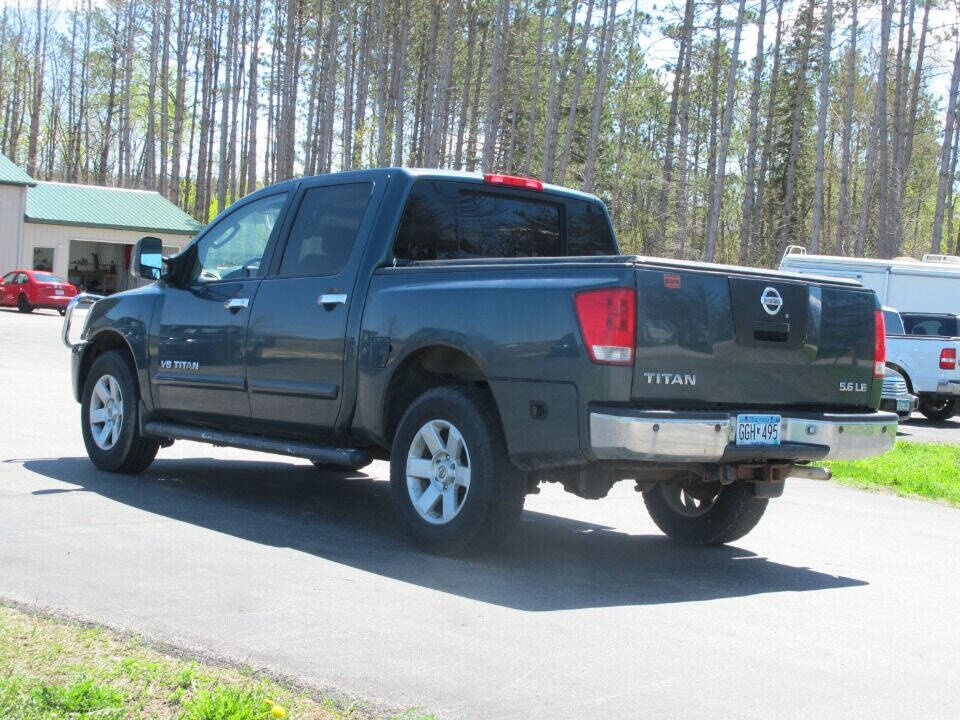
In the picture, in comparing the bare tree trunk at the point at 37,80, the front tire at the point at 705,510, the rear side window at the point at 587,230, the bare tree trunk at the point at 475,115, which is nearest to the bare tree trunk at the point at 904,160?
the bare tree trunk at the point at 475,115

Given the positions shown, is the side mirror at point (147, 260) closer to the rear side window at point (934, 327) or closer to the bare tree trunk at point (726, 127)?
the rear side window at point (934, 327)

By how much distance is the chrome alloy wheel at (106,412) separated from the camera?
8.85 m

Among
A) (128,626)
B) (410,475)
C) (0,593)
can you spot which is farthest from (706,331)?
(0,593)

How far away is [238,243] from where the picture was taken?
8305 millimetres

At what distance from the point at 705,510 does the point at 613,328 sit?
6.87 feet

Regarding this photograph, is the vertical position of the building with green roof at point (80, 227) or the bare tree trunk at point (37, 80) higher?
the bare tree trunk at point (37, 80)

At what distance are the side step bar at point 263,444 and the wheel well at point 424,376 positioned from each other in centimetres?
26

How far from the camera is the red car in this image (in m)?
43.4

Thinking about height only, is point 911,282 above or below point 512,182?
above

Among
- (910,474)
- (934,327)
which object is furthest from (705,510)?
(934,327)

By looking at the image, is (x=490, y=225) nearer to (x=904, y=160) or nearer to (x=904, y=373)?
(x=904, y=373)

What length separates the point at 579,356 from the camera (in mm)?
5781

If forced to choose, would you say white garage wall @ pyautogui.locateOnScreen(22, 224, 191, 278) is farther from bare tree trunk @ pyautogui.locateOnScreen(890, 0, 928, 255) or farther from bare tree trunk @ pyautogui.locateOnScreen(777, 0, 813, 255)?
bare tree trunk @ pyautogui.locateOnScreen(890, 0, 928, 255)

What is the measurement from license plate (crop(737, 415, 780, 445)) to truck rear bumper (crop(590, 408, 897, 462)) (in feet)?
0.10
